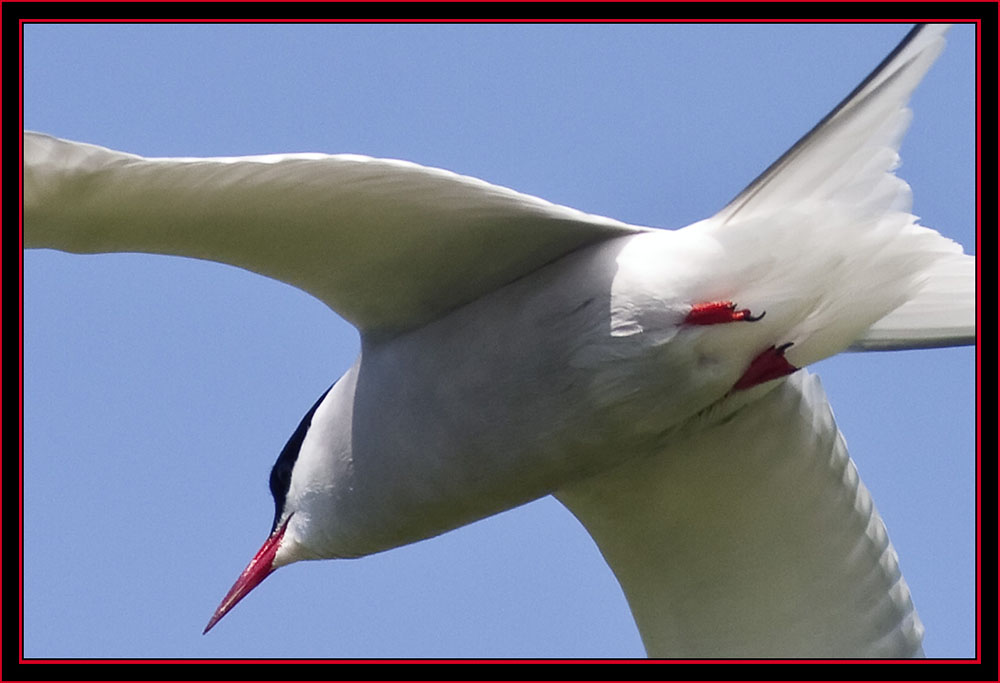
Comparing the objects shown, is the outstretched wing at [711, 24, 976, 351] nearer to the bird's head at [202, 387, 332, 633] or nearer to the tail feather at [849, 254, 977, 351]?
the tail feather at [849, 254, 977, 351]

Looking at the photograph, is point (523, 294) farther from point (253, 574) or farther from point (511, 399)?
point (253, 574)

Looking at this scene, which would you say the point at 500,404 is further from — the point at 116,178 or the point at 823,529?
the point at 823,529

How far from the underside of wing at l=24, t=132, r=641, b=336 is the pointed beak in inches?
30.8

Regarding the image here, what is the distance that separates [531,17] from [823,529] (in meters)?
1.68

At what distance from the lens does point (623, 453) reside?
372cm

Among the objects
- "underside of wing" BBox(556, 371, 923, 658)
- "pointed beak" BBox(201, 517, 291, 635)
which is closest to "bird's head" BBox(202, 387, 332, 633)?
"pointed beak" BBox(201, 517, 291, 635)

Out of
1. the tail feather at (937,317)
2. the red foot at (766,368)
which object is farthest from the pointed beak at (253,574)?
the tail feather at (937,317)

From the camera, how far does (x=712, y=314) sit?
3.39 metres

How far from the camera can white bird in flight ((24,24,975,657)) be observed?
10.9 feet

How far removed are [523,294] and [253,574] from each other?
128cm

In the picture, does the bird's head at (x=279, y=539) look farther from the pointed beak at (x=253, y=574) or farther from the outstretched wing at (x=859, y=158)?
the outstretched wing at (x=859, y=158)

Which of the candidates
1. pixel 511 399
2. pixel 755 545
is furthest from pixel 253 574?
pixel 755 545

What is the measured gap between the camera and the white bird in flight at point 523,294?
3.31 m
